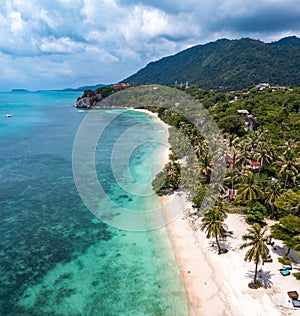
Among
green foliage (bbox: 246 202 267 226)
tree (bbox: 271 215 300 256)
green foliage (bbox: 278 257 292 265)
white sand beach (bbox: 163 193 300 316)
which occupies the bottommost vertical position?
white sand beach (bbox: 163 193 300 316)

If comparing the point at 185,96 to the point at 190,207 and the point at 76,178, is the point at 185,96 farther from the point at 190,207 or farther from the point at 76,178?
the point at 190,207

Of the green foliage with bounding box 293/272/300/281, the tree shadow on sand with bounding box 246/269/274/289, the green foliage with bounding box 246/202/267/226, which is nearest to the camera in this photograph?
the tree shadow on sand with bounding box 246/269/274/289

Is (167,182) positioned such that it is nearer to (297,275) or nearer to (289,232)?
(289,232)

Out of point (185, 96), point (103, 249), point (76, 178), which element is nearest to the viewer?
point (103, 249)

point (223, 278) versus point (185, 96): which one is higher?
point (185, 96)

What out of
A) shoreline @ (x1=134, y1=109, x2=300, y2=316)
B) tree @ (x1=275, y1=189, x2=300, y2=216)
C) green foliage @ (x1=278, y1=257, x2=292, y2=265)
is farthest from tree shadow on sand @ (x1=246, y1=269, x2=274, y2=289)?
tree @ (x1=275, y1=189, x2=300, y2=216)

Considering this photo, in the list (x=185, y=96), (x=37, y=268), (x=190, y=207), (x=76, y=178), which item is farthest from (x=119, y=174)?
(x=185, y=96)

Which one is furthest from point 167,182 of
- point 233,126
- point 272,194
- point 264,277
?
point 233,126

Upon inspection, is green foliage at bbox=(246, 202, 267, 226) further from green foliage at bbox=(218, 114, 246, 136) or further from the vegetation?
green foliage at bbox=(218, 114, 246, 136)
